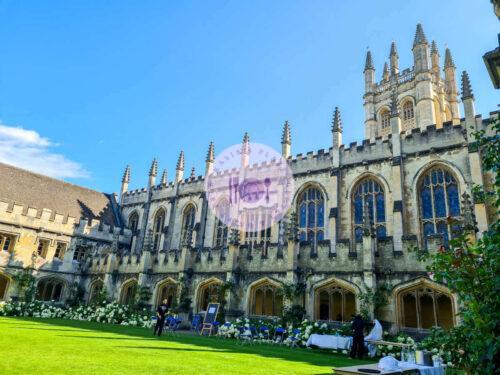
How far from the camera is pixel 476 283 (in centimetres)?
509

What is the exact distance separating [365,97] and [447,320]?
33.1 metres

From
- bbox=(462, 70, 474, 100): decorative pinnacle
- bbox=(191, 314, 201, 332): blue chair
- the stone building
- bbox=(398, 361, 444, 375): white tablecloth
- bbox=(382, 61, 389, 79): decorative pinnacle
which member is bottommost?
bbox=(398, 361, 444, 375): white tablecloth

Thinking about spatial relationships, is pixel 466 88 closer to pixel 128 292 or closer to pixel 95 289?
pixel 128 292

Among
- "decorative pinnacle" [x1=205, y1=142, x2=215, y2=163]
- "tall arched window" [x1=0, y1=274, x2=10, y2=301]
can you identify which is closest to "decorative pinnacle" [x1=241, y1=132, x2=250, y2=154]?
"decorative pinnacle" [x1=205, y1=142, x2=215, y2=163]

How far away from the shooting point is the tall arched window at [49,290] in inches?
1053

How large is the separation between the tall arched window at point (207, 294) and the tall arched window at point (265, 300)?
2406 millimetres

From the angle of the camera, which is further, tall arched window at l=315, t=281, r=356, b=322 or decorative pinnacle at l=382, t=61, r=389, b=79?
decorative pinnacle at l=382, t=61, r=389, b=79

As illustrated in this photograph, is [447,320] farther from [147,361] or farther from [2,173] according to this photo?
[2,173]

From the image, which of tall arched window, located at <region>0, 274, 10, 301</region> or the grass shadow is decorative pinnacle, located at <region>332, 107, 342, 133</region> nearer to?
the grass shadow

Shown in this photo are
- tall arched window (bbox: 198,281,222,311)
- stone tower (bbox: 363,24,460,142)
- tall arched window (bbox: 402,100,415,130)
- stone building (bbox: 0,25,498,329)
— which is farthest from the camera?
tall arched window (bbox: 402,100,415,130)

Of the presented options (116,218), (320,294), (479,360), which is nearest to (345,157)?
(320,294)

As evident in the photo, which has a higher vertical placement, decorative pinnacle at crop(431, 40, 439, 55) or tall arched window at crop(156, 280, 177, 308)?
decorative pinnacle at crop(431, 40, 439, 55)

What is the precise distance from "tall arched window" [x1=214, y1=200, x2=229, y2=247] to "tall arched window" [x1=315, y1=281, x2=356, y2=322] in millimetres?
11985

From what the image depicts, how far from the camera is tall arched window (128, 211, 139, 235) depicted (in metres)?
35.3
